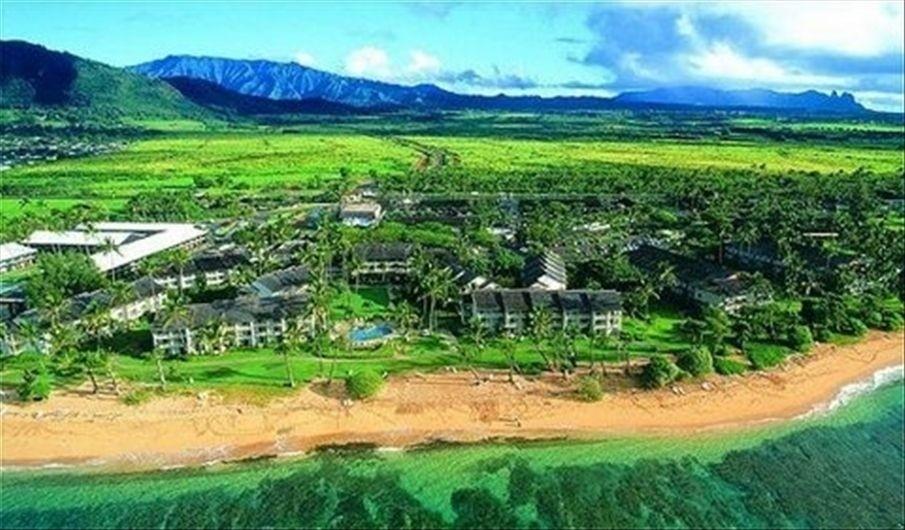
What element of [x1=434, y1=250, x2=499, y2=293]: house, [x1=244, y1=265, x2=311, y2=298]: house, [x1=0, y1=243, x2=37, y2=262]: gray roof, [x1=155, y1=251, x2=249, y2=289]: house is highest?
[x1=434, y1=250, x2=499, y2=293]: house

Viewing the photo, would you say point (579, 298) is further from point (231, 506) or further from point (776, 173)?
point (776, 173)

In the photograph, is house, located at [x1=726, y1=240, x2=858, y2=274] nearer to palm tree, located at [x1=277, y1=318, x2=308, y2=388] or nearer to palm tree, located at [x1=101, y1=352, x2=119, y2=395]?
palm tree, located at [x1=277, y1=318, x2=308, y2=388]

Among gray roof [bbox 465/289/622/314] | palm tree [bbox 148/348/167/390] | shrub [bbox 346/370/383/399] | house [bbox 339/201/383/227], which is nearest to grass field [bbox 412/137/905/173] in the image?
house [bbox 339/201/383/227]

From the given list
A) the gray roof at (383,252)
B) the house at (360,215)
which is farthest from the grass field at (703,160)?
the gray roof at (383,252)

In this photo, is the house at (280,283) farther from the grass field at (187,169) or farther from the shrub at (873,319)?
the grass field at (187,169)

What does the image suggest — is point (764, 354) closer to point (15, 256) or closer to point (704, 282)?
point (704, 282)

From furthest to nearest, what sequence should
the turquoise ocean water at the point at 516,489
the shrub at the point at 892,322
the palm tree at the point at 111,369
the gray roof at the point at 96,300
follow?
the shrub at the point at 892,322 → the gray roof at the point at 96,300 → the palm tree at the point at 111,369 → the turquoise ocean water at the point at 516,489
